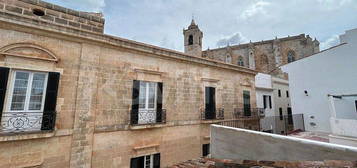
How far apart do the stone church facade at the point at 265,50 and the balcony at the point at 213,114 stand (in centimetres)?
2004

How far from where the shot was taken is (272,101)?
17.2 metres

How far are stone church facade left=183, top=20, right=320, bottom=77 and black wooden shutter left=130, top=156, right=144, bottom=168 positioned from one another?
24.1 m

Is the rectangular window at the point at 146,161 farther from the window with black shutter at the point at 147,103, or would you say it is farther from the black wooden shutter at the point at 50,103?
the black wooden shutter at the point at 50,103

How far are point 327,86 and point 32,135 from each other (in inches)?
571

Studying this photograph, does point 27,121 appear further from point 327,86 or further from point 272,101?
point 272,101

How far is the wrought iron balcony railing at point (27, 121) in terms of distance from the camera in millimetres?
5102

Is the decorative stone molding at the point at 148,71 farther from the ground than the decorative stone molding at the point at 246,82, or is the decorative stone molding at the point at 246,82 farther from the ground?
the decorative stone molding at the point at 246,82

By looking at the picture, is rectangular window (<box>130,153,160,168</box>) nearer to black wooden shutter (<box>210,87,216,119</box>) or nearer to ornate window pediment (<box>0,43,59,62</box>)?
black wooden shutter (<box>210,87,216,119</box>)

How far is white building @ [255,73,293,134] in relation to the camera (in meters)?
15.8

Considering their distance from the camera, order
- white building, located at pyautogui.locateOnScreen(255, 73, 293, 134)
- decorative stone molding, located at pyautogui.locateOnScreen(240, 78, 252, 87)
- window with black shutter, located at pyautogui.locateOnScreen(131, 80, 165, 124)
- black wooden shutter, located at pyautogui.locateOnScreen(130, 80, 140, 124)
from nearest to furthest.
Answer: black wooden shutter, located at pyautogui.locateOnScreen(130, 80, 140, 124), window with black shutter, located at pyautogui.locateOnScreen(131, 80, 165, 124), decorative stone molding, located at pyautogui.locateOnScreen(240, 78, 252, 87), white building, located at pyautogui.locateOnScreen(255, 73, 293, 134)

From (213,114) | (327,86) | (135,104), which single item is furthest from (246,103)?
(135,104)

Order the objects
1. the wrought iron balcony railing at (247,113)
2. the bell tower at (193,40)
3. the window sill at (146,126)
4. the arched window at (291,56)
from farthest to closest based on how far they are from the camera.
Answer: the bell tower at (193,40)
the arched window at (291,56)
the wrought iron balcony railing at (247,113)
the window sill at (146,126)

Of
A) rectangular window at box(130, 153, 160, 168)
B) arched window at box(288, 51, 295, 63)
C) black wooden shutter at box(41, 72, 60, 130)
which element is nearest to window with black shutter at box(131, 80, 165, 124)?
rectangular window at box(130, 153, 160, 168)

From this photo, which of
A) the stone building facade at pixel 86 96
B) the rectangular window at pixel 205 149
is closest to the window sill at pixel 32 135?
the stone building facade at pixel 86 96
